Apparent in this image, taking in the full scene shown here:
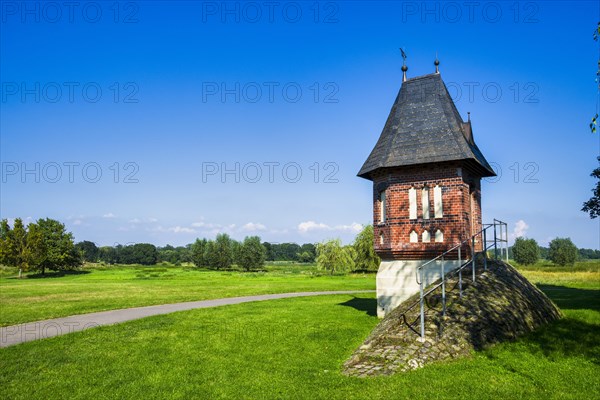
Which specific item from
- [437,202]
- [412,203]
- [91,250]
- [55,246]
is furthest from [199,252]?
[437,202]

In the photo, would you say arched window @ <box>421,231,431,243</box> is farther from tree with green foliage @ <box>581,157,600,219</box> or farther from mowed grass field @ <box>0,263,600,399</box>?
tree with green foliage @ <box>581,157,600,219</box>

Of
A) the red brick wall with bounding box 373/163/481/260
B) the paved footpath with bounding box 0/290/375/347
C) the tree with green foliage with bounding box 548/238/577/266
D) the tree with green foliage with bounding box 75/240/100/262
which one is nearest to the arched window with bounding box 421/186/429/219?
the red brick wall with bounding box 373/163/481/260

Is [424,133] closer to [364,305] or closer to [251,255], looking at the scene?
[364,305]

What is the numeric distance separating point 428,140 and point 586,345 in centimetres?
803

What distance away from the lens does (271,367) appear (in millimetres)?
9195

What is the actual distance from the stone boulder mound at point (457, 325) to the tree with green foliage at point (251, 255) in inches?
3070

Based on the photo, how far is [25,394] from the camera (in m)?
7.66

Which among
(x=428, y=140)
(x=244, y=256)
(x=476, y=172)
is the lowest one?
(x=244, y=256)

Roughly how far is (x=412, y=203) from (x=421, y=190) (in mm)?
577

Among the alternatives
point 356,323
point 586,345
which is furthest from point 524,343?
point 356,323

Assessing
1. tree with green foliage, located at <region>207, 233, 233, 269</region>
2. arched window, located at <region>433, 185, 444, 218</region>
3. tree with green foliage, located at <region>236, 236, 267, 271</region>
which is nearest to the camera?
arched window, located at <region>433, 185, 444, 218</region>

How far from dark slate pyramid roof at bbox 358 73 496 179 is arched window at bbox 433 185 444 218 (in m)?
1.07

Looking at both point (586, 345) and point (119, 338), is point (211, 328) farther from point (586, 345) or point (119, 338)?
point (586, 345)

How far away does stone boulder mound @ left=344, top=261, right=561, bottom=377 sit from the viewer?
890 cm
